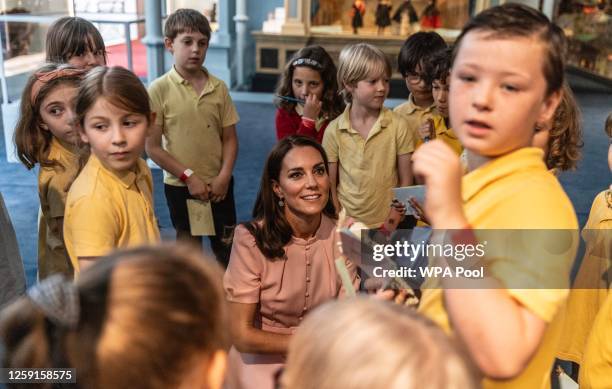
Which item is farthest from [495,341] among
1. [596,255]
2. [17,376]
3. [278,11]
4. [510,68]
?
[278,11]

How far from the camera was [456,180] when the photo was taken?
87 centimetres

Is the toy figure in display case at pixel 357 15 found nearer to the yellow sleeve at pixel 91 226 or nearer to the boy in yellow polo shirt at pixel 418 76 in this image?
the boy in yellow polo shirt at pixel 418 76

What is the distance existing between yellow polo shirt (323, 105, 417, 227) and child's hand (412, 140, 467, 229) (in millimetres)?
1640

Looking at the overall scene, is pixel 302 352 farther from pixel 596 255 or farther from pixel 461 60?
pixel 596 255

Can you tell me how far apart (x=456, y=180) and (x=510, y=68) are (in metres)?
0.18

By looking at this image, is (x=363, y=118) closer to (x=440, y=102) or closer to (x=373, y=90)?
(x=373, y=90)

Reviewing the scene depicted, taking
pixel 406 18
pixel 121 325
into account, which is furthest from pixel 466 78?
pixel 406 18

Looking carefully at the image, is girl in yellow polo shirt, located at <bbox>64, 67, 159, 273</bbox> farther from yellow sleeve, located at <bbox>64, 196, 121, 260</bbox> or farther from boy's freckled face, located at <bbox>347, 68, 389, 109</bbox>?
boy's freckled face, located at <bbox>347, 68, 389, 109</bbox>

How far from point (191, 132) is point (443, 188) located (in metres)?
2.10

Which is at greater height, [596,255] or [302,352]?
[302,352]

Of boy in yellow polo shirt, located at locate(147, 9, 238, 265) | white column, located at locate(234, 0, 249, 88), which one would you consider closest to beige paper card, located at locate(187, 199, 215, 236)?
boy in yellow polo shirt, located at locate(147, 9, 238, 265)

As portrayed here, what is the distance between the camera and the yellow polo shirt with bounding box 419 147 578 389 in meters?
0.83

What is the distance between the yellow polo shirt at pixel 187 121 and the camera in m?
2.79

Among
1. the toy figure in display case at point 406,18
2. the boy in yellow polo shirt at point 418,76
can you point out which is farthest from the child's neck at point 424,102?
the toy figure in display case at point 406,18
